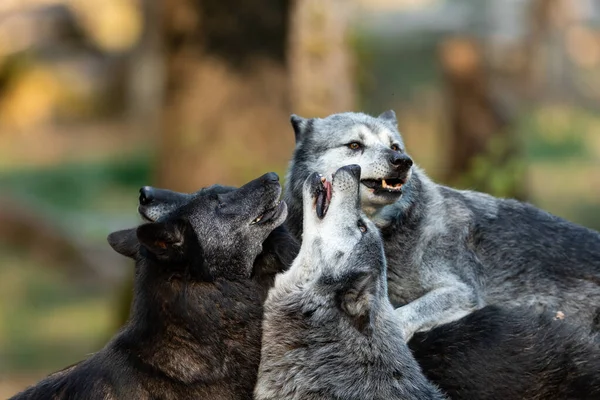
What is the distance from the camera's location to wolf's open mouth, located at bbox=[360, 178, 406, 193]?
7.07m

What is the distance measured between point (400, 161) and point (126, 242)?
1.91m

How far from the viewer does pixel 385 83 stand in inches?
827

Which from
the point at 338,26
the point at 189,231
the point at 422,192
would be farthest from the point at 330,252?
the point at 338,26

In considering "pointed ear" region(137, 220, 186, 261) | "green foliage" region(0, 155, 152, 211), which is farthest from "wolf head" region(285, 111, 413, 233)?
"green foliage" region(0, 155, 152, 211)

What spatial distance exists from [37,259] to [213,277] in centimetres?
1392

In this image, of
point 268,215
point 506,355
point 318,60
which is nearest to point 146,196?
point 268,215

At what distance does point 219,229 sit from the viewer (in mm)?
6297

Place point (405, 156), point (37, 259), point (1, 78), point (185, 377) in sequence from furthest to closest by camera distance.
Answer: point (1, 78), point (37, 259), point (405, 156), point (185, 377)

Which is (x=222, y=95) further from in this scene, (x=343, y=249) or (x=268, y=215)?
(x=343, y=249)

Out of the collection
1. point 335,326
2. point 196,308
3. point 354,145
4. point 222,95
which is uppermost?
point 354,145

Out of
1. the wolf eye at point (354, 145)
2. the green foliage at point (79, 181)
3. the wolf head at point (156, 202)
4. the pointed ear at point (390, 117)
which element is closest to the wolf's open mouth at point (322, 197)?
the wolf head at point (156, 202)

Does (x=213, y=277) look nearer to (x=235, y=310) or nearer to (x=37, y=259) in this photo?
(x=235, y=310)

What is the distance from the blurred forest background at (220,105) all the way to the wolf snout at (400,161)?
16.2 ft

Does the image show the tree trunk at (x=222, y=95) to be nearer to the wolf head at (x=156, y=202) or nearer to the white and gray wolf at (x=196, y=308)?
the wolf head at (x=156, y=202)
